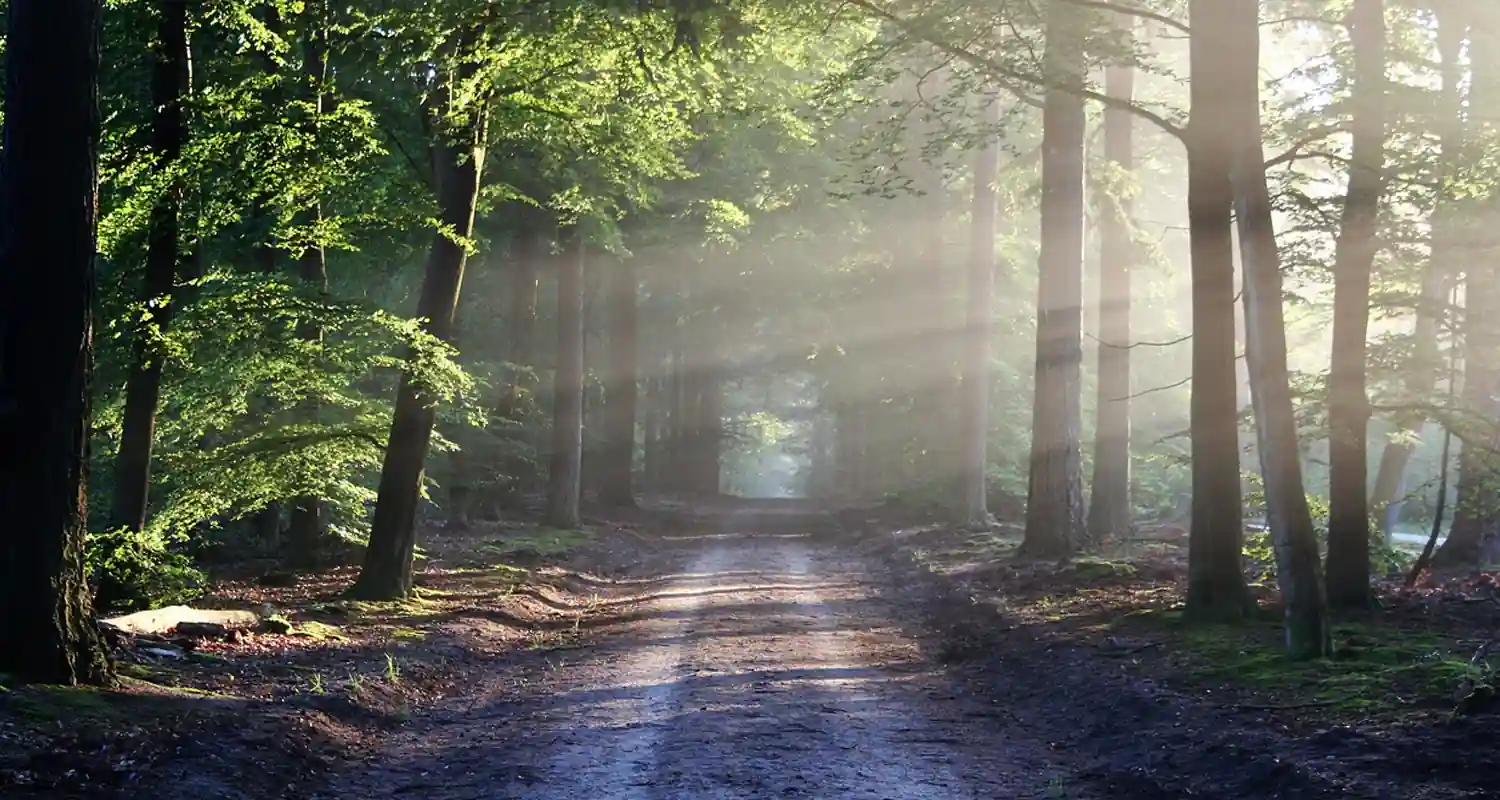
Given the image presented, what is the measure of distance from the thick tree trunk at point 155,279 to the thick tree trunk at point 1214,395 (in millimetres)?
10186

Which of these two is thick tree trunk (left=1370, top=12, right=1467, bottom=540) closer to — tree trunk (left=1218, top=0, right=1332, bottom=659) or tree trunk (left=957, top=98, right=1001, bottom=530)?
tree trunk (left=1218, top=0, right=1332, bottom=659)

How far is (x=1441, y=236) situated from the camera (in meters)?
16.2

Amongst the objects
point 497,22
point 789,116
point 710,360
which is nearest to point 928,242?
point 710,360

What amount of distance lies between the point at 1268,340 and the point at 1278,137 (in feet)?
22.2

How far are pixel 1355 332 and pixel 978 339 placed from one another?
14344 mm

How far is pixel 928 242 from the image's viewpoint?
33031 mm

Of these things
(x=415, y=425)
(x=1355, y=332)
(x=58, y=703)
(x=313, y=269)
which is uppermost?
(x=313, y=269)

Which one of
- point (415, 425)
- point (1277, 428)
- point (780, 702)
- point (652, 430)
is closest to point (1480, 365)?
point (1277, 428)

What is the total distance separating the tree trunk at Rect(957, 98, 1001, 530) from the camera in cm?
2703

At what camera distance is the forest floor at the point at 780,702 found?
24.8 ft

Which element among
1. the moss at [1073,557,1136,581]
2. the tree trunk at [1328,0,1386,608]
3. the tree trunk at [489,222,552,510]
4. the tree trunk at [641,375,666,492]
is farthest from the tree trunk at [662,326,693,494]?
the tree trunk at [1328,0,1386,608]

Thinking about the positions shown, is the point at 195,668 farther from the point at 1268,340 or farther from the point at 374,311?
the point at 1268,340

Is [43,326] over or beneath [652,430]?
beneath

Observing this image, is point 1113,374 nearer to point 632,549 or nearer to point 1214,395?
point 1214,395
